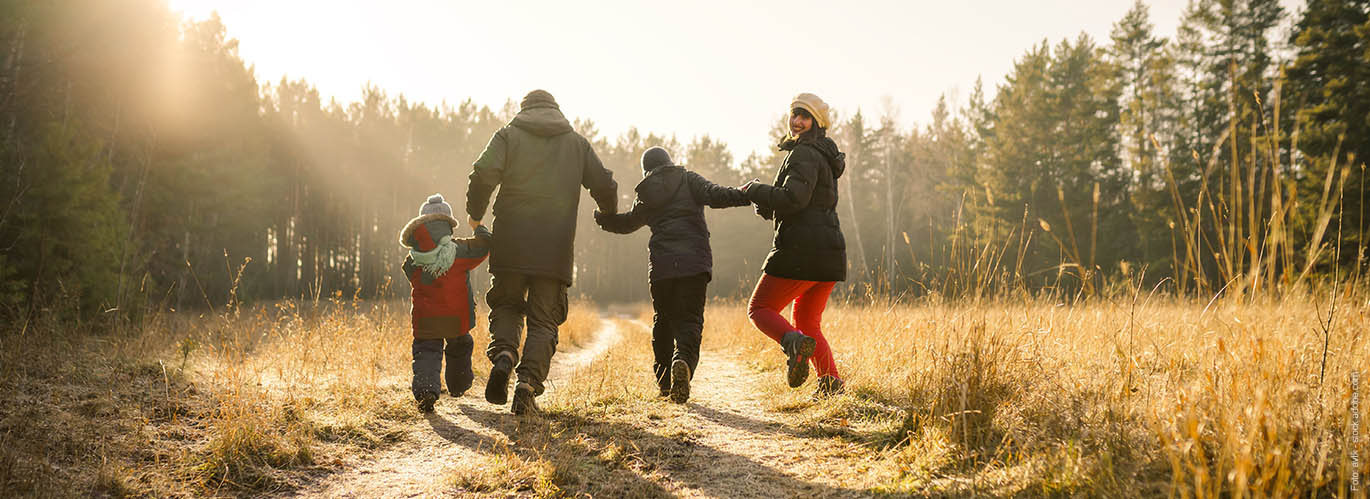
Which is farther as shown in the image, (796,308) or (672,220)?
(672,220)

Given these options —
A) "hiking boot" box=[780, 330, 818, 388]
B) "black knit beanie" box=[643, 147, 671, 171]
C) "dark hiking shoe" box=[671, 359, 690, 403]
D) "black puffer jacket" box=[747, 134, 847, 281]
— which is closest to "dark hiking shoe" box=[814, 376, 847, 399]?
"hiking boot" box=[780, 330, 818, 388]

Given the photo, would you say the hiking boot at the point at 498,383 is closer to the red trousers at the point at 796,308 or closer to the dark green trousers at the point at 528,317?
the dark green trousers at the point at 528,317

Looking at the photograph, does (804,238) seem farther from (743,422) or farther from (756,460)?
(756,460)

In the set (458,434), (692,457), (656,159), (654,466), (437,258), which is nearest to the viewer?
(654,466)

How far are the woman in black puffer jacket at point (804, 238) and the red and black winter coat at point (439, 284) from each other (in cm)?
207

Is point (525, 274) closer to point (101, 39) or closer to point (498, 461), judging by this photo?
point (498, 461)

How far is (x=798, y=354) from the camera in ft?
12.1

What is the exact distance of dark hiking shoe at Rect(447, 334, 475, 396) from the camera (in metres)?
4.65

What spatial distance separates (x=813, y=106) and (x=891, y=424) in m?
2.09

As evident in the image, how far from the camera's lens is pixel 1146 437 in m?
2.22

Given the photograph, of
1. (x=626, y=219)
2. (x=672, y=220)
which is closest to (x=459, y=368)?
(x=626, y=219)

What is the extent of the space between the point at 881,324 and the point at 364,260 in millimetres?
38041

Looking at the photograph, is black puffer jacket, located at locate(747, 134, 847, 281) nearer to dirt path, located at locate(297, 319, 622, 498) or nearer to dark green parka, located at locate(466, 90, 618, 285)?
dark green parka, located at locate(466, 90, 618, 285)

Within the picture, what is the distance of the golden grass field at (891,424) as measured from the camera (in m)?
2.02
